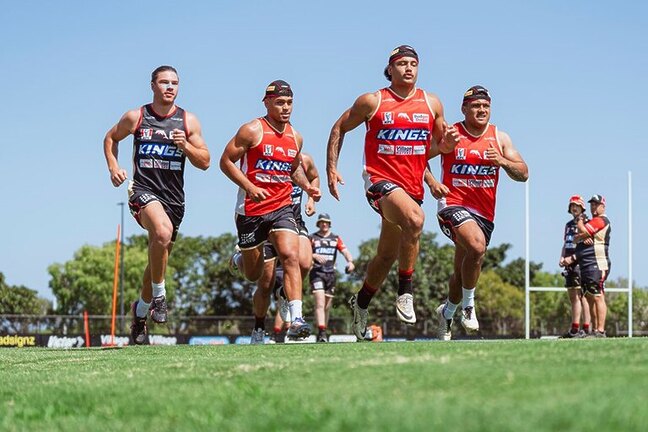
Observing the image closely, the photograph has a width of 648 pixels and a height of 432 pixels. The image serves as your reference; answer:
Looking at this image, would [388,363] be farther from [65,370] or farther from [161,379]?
[65,370]

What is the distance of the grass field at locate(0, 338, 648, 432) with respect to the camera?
3.68 meters

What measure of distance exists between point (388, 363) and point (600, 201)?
1241cm

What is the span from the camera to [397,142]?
1069 cm

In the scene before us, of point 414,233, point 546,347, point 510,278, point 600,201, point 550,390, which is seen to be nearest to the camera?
point 550,390

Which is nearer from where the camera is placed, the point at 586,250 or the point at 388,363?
the point at 388,363

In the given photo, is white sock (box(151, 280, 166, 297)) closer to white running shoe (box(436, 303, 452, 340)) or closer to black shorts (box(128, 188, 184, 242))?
black shorts (box(128, 188, 184, 242))

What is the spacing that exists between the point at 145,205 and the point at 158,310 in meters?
1.16

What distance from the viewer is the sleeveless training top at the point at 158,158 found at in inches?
448

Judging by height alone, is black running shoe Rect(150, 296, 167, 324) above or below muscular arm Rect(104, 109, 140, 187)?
below

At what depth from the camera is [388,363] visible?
5488 mm

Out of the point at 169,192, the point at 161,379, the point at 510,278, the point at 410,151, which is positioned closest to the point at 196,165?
the point at 169,192

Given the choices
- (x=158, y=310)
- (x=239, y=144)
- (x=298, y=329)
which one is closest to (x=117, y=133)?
(x=239, y=144)

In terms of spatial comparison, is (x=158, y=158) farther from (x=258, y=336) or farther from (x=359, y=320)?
(x=258, y=336)

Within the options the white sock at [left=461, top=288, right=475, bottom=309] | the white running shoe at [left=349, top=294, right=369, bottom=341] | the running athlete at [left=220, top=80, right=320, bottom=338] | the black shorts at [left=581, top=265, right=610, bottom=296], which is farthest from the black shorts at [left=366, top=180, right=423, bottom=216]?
the black shorts at [left=581, top=265, right=610, bottom=296]
